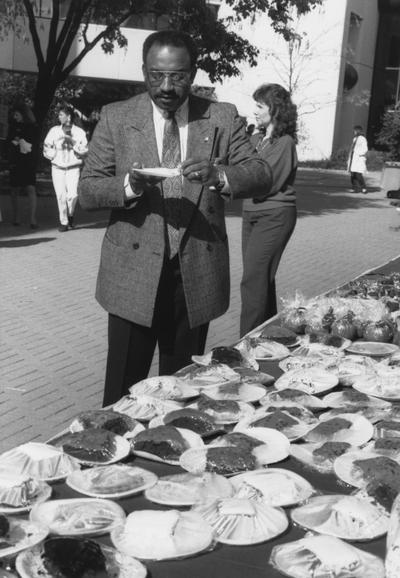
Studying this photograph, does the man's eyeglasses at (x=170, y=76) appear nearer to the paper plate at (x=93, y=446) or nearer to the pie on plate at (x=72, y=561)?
the paper plate at (x=93, y=446)

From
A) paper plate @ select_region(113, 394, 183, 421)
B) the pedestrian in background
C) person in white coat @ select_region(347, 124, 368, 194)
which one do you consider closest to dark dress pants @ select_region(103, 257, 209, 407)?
paper plate @ select_region(113, 394, 183, 421)

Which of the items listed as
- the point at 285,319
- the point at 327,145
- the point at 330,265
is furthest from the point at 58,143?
the point at 327,145

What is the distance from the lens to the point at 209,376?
2795mm

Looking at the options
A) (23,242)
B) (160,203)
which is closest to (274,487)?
(160,203)

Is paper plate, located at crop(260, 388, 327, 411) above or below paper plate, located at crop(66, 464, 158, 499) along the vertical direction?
above

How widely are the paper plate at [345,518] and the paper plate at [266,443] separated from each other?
0.84 feet

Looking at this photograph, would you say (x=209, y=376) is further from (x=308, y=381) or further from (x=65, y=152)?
(x=65, y=152)

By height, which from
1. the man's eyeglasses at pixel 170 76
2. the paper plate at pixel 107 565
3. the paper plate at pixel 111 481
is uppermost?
the man's eyeglasses at pixel 170 76

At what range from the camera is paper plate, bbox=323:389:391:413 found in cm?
260

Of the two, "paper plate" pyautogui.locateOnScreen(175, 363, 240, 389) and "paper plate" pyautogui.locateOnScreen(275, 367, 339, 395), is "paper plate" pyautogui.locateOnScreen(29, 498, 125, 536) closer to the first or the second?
"paper plate" pyautogui.locateOnScreen(175, 363, 240, 389)

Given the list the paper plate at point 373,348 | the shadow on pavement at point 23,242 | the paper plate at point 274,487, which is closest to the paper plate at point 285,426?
the paper plate at point 274,487

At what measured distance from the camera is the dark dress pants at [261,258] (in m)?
6.09

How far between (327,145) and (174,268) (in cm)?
3366

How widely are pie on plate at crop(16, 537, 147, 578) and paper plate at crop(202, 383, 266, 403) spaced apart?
101 cm
